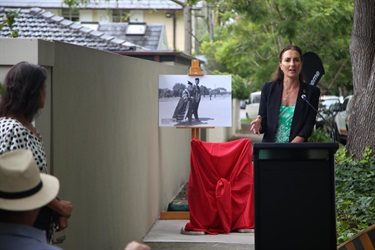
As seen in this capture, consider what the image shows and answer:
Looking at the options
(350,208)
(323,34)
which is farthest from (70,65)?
(323,34)

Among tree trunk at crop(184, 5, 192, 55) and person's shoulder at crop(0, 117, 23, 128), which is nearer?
person's shoulder at crop(0, 117, 23, 128)

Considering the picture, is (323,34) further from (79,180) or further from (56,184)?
(56,184)

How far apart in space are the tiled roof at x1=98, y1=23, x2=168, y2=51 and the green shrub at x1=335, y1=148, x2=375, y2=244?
72.2ft

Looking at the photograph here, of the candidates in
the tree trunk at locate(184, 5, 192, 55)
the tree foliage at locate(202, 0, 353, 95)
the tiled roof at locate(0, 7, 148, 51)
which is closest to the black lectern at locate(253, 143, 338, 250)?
the tiled roof at locate(0, 7, 148, 51)

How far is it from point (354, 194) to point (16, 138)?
6.11 meters

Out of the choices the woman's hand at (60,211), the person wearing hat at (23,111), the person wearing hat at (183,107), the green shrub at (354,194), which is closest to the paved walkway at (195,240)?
the green shrub at (354,194)

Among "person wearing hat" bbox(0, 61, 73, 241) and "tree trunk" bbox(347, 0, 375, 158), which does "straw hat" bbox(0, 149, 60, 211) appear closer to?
"person wearing hat" bbox(0, 61, 73, 241)

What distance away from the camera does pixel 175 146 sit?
14.9 meters

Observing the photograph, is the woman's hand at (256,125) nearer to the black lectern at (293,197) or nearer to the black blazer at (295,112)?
the black blazer at (295,112)

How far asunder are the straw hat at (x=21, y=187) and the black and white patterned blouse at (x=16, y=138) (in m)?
1.16

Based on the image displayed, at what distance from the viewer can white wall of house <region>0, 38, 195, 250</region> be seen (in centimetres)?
624

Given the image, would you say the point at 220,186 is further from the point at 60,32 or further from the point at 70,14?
the point at 70,14

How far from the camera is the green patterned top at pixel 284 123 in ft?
25.3

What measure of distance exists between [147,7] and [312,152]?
45.8m
